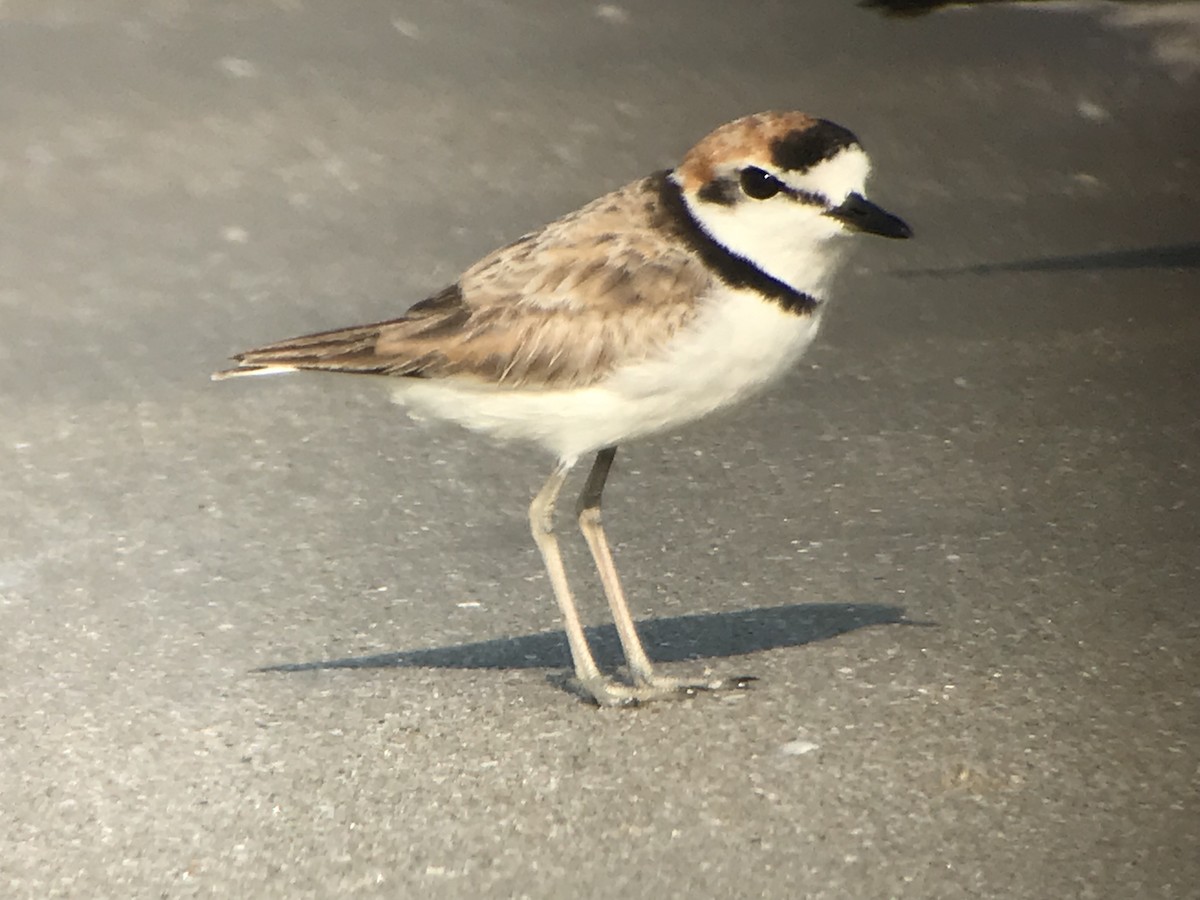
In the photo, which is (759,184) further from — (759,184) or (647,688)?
(647,688)

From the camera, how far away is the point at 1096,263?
789 centimetres

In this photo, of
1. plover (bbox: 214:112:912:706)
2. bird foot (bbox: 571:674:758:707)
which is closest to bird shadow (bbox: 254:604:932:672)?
bird foot (bbox: 571:674:758:707)

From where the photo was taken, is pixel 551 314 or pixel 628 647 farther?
pixel 628 647

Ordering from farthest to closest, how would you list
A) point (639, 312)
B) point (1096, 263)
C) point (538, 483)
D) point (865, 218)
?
point (1096, 263) < point (538, 483) < point (639, 312) < point (865, 218)

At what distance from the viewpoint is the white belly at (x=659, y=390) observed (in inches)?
166

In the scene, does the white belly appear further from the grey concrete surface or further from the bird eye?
the grey concrete surface

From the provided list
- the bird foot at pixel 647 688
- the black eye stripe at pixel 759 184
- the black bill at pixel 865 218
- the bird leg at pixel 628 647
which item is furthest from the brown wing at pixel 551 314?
the bird foot at pixel 647 688

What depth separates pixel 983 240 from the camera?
8.12 meters

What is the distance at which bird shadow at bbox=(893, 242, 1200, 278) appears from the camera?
781 cm

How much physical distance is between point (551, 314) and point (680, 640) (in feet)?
3.47

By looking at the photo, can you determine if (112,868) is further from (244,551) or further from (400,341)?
(244,551)

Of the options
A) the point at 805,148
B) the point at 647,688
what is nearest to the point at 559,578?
the point at 647,688

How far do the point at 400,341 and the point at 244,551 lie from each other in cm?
133

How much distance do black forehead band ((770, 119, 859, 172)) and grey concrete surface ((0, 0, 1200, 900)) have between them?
4.22 feet
